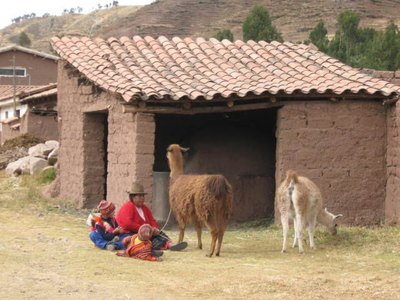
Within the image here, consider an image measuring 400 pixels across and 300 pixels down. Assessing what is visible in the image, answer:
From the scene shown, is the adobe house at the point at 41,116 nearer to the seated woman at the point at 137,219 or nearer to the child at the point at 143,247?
the seated woman at the point at 137,219

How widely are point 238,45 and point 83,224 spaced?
5.55 meters

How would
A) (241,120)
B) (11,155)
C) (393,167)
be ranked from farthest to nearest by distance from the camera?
(11,155), (241,120), (393,167)

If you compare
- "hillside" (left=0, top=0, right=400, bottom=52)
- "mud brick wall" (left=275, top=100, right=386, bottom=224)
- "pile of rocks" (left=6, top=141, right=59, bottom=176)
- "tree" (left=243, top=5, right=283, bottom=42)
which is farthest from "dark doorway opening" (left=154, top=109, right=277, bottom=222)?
"hillside" (left=0, top=0, right=400, bottom=52)

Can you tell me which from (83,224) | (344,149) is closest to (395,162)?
(344,149)

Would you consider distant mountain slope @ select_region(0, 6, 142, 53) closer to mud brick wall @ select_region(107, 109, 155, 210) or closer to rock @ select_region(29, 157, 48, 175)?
rock @ select_region(29, 157, 48, 175)

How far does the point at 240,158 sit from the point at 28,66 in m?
31.2

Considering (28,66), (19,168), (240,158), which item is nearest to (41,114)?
(19,168)

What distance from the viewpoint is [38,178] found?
2105 centimetres

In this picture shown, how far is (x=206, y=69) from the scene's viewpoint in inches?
613

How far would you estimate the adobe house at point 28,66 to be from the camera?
44.5 metres

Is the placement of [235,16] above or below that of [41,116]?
above

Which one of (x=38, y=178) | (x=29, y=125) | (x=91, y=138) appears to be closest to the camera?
(x=91, y=138)

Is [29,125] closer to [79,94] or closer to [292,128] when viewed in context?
[79,94]

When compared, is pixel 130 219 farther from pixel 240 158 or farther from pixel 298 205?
pixel 240 158
